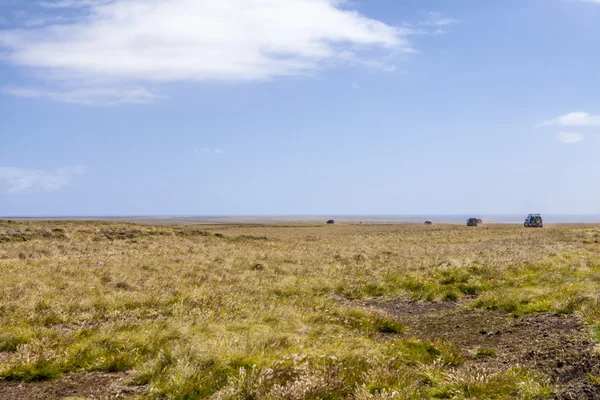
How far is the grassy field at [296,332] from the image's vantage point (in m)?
7.35

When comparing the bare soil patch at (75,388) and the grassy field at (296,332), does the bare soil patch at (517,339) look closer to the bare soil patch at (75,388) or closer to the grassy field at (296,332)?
the grassy field at (296,332)

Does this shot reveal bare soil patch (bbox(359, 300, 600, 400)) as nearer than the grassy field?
No

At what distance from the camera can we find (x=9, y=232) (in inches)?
1526

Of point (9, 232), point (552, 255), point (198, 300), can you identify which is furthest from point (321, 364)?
point (9, 232)

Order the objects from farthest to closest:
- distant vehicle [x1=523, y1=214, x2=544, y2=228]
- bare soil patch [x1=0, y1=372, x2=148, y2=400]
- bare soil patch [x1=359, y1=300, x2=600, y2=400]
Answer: distant vehicle [x1=523, y1=214, x2=544, y2=228] → bare soil patch [x1=359, y1=300, x2=600, y2=400] → bare soil patch [x1=0, y1=372, x2=148, y2=400]

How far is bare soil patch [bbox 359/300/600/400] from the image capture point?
7571 mm

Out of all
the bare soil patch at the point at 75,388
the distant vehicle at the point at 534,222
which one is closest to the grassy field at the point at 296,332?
the bare soil patch at the point at 75,388

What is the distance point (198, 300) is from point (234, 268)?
29.3ft

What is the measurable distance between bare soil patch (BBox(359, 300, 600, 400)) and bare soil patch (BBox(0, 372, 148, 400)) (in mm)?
5953

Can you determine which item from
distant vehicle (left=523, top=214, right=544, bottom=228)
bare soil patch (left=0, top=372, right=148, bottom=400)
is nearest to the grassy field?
bare soil patch (left=0, top=372, right=148, bottom=400)

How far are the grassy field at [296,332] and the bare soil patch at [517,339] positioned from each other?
4cm

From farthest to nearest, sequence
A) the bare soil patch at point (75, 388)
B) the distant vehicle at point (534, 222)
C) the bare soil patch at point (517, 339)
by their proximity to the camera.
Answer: the distant vehicle at point (534, 222), the bare soil patch at point (517, 339), the bare soil patch at point (75, 388)

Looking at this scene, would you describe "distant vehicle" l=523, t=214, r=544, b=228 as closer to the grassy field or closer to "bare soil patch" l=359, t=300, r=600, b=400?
the grassy field

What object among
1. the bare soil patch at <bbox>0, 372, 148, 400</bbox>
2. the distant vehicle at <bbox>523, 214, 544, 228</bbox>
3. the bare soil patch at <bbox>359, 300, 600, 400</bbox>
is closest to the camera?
the bare soil patch at <bbox>0, 372, 148, 400</bbox>
